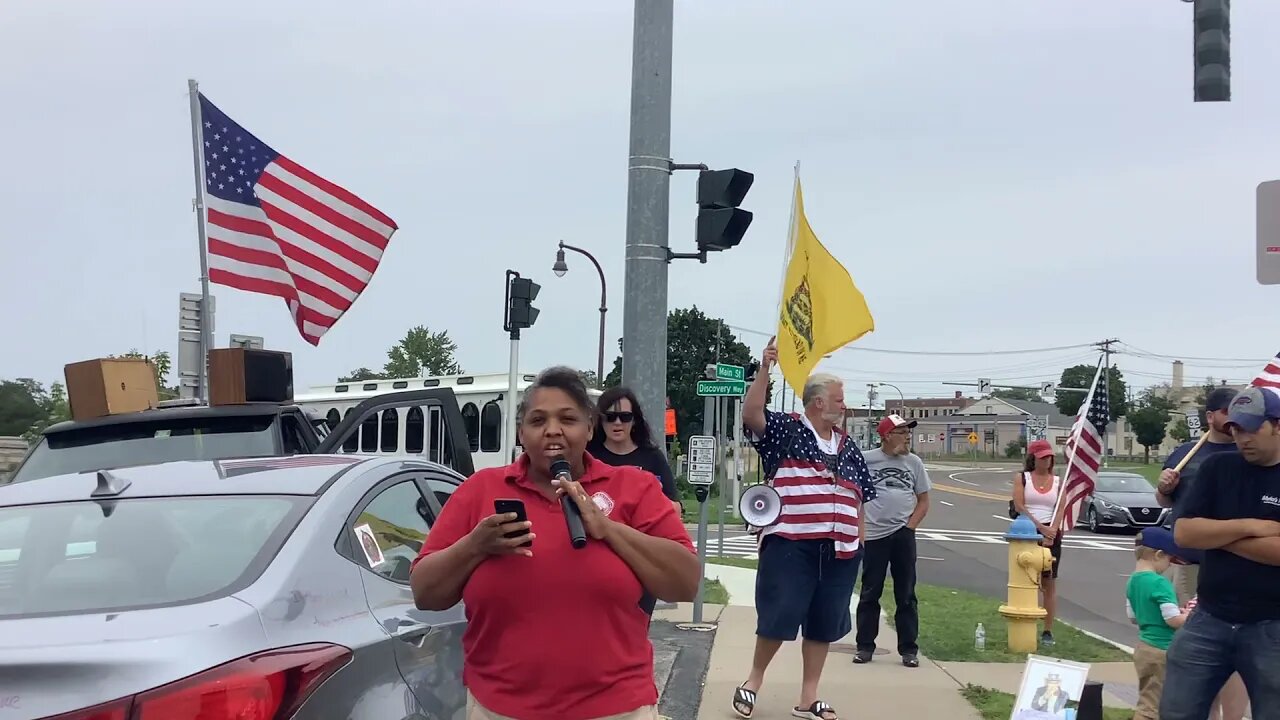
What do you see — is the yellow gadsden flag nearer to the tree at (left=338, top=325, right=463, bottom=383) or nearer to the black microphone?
the black microphone

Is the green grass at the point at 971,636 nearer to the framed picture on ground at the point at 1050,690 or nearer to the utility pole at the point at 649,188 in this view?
the utility pole at the point at 649,188

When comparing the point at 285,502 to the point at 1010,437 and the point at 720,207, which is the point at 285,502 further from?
the point at 1010,437

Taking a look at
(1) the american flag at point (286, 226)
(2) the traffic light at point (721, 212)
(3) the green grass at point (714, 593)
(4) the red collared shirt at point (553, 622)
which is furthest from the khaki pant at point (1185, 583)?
(1) the american flag at point (286, 226)

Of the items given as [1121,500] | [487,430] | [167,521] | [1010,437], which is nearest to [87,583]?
[167,521]

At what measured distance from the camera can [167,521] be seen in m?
3.34

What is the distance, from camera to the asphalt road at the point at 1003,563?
12.3m

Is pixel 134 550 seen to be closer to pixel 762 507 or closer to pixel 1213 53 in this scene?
pixel 762 507

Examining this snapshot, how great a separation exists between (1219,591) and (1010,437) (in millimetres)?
145603

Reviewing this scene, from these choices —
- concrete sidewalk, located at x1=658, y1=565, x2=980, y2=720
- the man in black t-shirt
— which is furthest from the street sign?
concrete sidewalk, located at x1=658, y1=565, x2=980, y2=720

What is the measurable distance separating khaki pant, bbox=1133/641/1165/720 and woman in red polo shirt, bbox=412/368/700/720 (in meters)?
3.61

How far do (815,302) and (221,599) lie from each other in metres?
4.45

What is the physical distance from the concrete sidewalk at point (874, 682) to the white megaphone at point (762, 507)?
3.95ft

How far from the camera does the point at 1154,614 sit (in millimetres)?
5648

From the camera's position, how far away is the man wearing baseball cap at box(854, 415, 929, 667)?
8055 millimetres
